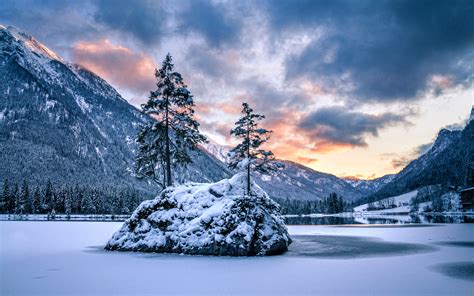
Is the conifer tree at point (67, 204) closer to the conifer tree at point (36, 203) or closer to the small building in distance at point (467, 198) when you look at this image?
the conifer tree at point (36, 203)

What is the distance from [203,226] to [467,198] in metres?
102

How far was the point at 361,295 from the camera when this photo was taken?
363 inches

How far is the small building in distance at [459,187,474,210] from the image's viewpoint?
306 ft

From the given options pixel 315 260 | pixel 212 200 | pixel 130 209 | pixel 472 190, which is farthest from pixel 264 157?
pixel 130 209

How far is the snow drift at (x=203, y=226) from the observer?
2028 cm

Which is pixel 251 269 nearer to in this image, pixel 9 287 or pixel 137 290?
pixel 137 290

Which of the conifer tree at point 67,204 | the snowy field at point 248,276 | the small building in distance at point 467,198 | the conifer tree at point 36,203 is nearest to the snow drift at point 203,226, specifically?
the snowy field at point 248,276

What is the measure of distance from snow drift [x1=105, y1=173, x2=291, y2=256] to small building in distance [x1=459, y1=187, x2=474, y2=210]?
93.8 m

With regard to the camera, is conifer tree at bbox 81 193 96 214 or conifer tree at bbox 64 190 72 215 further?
conifer tree at bbox 81 193 96 214

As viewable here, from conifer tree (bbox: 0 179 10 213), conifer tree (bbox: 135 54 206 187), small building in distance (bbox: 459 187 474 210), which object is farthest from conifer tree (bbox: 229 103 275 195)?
conifer tree (bbox: 0 179 10 213)

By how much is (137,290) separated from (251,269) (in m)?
5.56

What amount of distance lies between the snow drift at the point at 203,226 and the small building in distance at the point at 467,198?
9385cm

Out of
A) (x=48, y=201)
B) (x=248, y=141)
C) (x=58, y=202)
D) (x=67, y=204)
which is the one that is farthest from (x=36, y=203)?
(x=248, y=141)

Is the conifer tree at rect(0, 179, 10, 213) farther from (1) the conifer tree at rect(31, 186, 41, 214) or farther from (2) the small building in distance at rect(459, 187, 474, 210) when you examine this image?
(2) the small building in distance at rect(459, 187, 474, 210)
